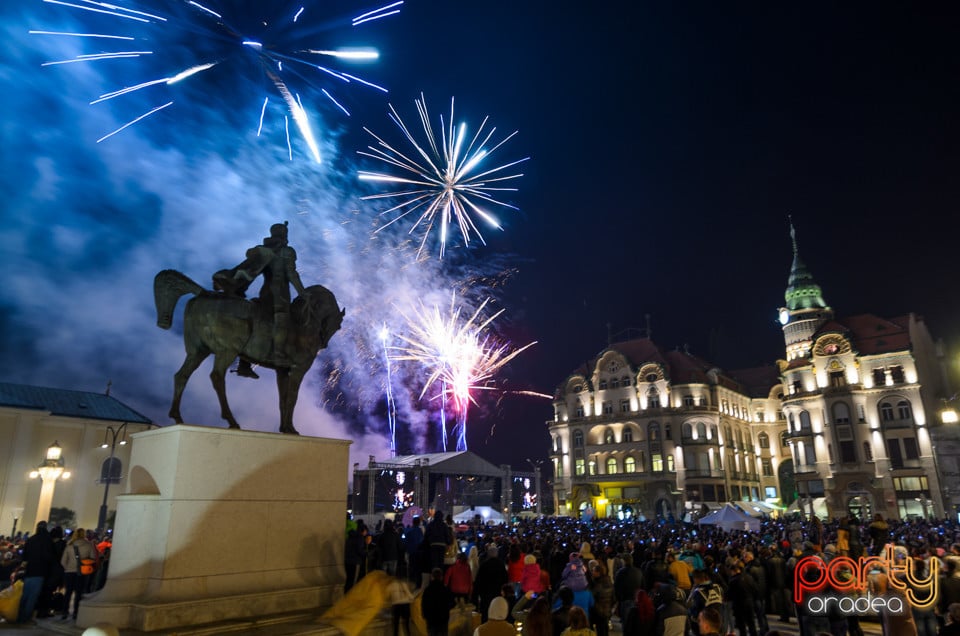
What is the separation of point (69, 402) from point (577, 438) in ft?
163

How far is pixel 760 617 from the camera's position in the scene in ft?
34.7

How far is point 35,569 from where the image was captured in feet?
29.3

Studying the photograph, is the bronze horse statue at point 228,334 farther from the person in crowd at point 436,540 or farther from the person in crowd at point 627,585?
the person in crowd at point 627,585

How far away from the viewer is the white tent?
28.8m

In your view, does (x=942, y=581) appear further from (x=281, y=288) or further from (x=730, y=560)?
(x=281, y=288)

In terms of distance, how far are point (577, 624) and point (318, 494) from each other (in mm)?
4708

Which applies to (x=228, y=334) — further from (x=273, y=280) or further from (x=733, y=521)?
(x=733, y=521)

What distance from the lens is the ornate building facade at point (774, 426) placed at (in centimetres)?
5100

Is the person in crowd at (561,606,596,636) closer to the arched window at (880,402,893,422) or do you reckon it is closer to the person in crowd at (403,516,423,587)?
the person in crowd at (403,516,423,587)

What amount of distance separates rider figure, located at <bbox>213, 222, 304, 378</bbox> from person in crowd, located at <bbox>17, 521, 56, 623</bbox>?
13.6 feet

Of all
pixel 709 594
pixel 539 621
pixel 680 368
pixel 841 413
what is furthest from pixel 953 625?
pixel 680 368

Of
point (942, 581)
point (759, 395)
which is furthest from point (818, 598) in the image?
point (759, 395)

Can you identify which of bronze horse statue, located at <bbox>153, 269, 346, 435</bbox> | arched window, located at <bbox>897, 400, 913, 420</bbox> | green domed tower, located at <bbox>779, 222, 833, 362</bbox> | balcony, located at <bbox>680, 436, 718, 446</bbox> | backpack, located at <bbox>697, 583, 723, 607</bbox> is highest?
green domed tower, located at <bbox>779, 222, 833, 362</bbox>

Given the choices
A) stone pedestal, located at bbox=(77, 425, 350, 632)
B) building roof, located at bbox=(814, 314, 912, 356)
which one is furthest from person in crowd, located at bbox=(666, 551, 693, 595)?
building roof, located at bbox=(814, 314, 912, 356)
